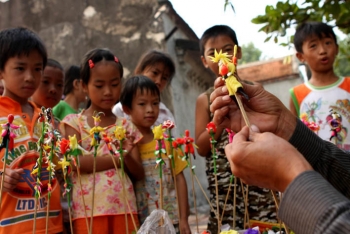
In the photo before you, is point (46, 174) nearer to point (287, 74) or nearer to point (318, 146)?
point (318, 146)

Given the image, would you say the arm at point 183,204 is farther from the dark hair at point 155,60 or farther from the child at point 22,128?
the dark hair at point 155,60

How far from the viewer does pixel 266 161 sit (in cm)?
78

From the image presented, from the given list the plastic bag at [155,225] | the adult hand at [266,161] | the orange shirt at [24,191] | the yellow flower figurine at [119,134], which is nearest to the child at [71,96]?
the orange shirt at [24,191]

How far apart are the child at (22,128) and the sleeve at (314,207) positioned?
3.48 ft

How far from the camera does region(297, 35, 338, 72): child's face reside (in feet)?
7.57

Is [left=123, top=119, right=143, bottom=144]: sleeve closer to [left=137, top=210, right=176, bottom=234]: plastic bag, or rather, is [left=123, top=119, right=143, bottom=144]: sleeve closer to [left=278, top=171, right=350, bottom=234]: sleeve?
[left=137, top=210, right=176, bottom=234]: plastic bag

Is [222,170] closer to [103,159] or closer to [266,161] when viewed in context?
[103,159]

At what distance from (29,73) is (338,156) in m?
1.24

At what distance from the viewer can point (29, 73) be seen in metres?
1.66

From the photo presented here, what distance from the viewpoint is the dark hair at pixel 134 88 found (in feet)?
6.73

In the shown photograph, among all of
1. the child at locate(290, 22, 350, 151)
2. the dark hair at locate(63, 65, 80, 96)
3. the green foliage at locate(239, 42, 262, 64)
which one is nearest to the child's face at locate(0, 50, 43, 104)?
the dark hair at locate(63, 65, 80, 96)

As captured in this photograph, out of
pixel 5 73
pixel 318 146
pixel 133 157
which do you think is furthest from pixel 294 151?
pixel 5 73

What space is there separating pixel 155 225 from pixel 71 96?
1575mm

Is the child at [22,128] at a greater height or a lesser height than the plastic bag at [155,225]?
greater
